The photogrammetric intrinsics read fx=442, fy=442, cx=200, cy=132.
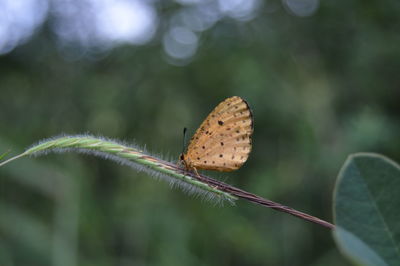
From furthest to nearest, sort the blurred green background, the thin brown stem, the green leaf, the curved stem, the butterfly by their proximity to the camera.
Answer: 1. the blurred green background
2. the butterfly
3. the curved stem
4. the thin brown stem
5. the green leaf

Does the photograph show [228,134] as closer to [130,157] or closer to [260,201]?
[130,157]

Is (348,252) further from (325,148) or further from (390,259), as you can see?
(325,148)

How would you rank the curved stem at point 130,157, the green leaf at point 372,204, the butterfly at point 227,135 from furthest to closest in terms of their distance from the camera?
the butterfly at point 227,135 < the curved stem at point 130,157 < the green leaf at point 372,204

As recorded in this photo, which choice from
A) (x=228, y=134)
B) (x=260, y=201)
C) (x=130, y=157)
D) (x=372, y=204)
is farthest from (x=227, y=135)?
(x=372, y=204)

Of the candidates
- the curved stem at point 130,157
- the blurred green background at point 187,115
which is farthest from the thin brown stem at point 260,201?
the blurred green background at point 187,115

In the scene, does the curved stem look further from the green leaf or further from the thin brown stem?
the green leaf

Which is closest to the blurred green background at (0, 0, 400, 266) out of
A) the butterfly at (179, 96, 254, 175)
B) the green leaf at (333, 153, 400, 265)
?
the butterfly at (179, 96, 254, 175)

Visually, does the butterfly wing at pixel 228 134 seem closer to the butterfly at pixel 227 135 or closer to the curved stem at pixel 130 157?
the butterfly at pixel 227 135
